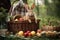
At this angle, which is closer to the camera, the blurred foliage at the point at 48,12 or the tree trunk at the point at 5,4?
the blurred foliage at the point at 48,12

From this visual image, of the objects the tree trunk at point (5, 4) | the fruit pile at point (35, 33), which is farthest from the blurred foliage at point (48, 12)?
the tree trunk at point (5, 4)

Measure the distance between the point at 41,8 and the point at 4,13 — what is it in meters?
0.38

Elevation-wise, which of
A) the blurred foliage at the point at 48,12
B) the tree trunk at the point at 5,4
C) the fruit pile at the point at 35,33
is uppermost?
the tree trunk at the point at 5,4

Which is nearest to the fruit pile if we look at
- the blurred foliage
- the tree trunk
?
the blurred foliage

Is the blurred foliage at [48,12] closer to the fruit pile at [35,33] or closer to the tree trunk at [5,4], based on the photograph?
the fruit pile at [35,33]

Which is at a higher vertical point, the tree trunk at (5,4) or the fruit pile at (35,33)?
the tree trunk at (5,4)

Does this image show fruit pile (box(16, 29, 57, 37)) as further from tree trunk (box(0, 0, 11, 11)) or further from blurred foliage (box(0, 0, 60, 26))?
tree trunk (box(0, 0, 11, 11))

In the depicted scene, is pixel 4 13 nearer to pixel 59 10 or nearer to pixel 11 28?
pixel 11 28

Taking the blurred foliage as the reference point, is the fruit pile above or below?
below

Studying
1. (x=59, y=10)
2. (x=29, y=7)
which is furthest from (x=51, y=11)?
(x=29, y=7)

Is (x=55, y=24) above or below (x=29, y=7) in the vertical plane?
below

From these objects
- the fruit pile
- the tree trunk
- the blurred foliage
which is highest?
the tree trunk

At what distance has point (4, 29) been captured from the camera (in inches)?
94.5

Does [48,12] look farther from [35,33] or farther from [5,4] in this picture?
[5,4]
